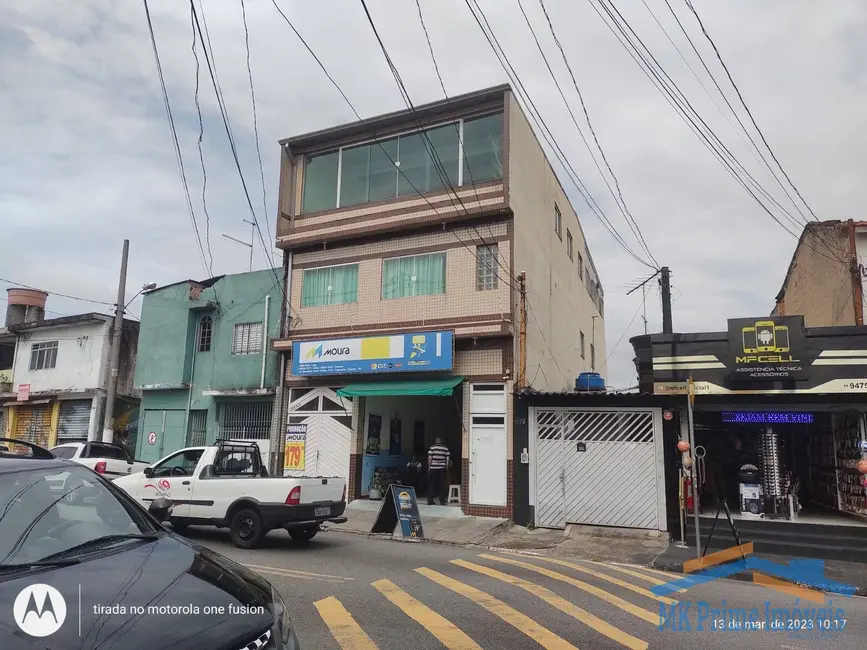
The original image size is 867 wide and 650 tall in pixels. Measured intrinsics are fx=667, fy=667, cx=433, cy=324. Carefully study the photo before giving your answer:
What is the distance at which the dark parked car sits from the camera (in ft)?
9.64

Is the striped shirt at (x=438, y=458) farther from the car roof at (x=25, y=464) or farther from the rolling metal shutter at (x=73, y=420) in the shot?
the rolling metal shutter at (x=73, y=420)

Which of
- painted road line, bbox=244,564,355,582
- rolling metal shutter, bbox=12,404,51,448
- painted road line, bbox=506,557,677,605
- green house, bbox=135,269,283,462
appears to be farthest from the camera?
rolling metal shutter, bbox=12,404,51,448

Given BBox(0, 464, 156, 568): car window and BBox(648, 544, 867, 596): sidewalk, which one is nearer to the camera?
BBox(0, 464, 156, 568): car window

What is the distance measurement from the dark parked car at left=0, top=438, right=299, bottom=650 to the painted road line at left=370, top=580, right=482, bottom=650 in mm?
2482

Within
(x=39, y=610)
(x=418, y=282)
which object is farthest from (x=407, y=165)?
(x=39, y=610)

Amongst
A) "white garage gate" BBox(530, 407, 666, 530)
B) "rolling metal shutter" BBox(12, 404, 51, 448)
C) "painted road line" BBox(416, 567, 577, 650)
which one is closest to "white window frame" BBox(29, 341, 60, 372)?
"rolling metal shutter" BBox(12, 404, 51, 448)

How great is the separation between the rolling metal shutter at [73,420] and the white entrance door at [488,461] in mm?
16653

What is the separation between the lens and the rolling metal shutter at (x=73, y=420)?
2530 centimetres

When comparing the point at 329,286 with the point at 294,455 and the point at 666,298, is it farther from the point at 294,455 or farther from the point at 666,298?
the point at 666,298

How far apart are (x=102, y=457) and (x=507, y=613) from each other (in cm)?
1284

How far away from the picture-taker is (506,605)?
23.9ft

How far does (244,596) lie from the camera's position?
142 inches

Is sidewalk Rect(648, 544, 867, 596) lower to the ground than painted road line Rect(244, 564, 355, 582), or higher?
lower

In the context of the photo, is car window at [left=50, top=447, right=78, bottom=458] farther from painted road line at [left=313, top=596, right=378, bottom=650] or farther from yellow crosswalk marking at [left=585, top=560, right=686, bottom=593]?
yellow crosswalk marking at [left=585, top=560, right=686, bottom=593]
